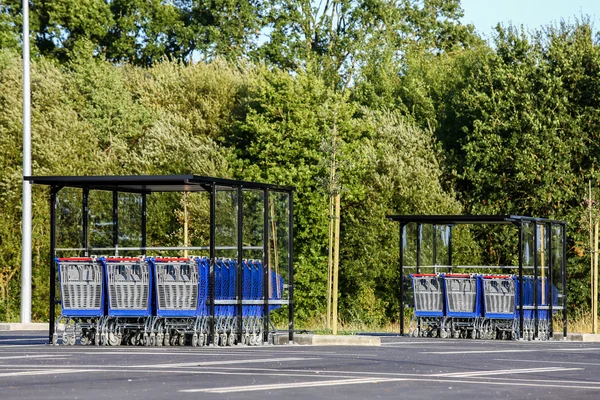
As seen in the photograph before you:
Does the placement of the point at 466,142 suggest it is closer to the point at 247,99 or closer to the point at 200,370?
the point at 247,99

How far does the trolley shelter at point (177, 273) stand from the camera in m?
23.1

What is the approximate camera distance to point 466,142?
47.2 metres

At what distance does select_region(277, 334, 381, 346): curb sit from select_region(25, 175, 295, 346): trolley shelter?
0.25m

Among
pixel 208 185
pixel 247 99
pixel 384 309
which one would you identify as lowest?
pixel 384 309

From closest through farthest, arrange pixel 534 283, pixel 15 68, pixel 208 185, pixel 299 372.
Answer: pixel 299 372 < pixel 208 185 < pixel 534 283 < pixel 15 68

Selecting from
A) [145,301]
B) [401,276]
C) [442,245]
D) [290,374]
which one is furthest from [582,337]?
[290,374]

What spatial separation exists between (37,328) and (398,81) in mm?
24710

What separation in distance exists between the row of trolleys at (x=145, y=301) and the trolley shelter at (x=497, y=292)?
9.32 meters

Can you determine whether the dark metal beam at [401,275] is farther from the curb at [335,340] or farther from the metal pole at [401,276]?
the curb at [335,340]

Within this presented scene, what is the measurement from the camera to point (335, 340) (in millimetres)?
24250

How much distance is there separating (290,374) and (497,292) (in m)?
17.9

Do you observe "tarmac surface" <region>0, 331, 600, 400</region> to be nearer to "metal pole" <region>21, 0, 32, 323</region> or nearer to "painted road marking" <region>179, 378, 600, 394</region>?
"painted road marking" <region>179, 378, 600, 394</region>

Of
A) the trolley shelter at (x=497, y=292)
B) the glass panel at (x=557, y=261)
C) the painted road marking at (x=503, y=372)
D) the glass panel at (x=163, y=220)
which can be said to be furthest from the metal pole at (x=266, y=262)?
the glass panel at (x=163, y=220)

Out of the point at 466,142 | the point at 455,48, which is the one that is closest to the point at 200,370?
the point at 466,142
